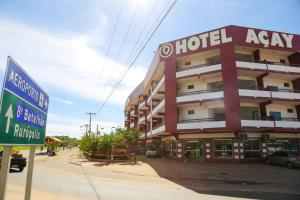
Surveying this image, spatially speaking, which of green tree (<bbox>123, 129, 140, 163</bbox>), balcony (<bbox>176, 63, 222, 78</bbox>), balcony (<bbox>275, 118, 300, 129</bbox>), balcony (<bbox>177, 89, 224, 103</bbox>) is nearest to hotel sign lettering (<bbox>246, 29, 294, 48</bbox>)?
balcony (<bbox>176, 63, 222, 78</bbox>)

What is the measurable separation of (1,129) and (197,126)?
2756cm

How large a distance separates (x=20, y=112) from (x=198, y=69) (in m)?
28.6

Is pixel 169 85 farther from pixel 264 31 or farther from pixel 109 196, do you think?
pixel 109 196

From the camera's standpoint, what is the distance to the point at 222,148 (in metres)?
29.2

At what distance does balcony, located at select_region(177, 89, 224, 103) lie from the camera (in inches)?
1147

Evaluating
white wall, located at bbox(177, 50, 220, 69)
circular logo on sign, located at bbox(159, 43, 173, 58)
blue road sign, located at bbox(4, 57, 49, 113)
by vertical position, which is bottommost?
blue road sign, located at bbox(4, 57, 49, 113)

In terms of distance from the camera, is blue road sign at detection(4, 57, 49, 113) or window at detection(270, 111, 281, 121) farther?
window at detection(270, 111, 281, 121)

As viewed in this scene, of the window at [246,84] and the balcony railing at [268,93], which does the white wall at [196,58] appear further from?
the balcony railing at [268,93]

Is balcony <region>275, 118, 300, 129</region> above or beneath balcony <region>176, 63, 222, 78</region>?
beneath

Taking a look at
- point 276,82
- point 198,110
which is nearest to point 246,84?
point 276,82

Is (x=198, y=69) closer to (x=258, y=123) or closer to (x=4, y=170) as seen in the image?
(x=258, y=123)

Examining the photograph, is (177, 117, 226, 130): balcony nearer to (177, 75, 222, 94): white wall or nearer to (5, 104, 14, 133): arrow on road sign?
(177, 75, 222, 94): white wall

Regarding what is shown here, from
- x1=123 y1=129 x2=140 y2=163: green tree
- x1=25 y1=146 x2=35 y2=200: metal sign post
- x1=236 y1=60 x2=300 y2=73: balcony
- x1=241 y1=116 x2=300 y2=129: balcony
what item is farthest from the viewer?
x1=123 y1=129 x2=140 y2=163: green tree

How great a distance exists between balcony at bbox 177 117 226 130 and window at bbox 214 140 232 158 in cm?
252
